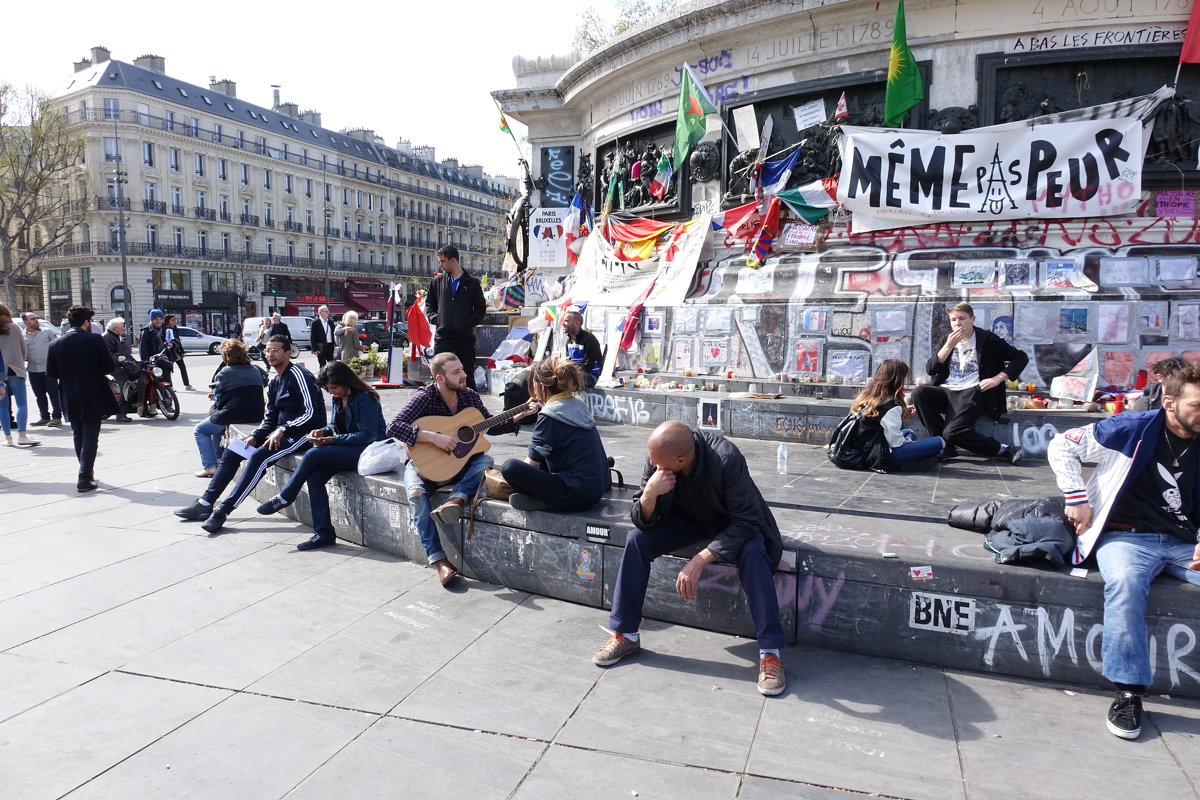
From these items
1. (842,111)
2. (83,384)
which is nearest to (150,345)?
(83,384)

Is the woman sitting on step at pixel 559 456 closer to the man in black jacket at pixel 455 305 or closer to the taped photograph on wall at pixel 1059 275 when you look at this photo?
the man in black jacket at pixel 455 305

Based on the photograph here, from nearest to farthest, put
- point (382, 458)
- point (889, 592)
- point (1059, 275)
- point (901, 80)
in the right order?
point (889, 592), point (382, 458), point (1059, 275), point (901, 80)

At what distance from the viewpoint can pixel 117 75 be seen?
55.1m

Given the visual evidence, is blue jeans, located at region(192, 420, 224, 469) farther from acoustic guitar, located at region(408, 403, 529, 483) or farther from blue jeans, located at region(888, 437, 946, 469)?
blue jeans, located at region(888, 437, 946, 469)

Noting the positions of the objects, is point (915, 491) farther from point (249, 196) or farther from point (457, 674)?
point (249, 196)

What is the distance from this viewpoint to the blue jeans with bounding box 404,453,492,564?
5.27m

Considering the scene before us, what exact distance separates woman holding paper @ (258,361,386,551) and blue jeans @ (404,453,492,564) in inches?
35.0

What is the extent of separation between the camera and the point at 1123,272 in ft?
28.2

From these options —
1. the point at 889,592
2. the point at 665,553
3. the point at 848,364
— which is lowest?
the point at 889,592

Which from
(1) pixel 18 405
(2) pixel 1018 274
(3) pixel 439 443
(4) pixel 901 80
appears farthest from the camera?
(1) pixel 18 405

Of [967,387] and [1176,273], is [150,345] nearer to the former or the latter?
[967,387]

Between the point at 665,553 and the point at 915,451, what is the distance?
3.63m

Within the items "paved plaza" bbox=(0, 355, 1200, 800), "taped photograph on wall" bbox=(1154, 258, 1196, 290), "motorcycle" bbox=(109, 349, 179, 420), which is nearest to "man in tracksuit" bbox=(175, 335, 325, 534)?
"paved plaza" bbox=(0, 355, 1200, 800)

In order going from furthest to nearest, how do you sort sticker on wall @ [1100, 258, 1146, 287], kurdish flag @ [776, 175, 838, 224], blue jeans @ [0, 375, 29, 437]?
blue jeans @ [0, 375, 29, 437] → kurdish flag @ [776, 175, 838, 224] → sticker on wall @ [1100, 258, 1146, 287]
